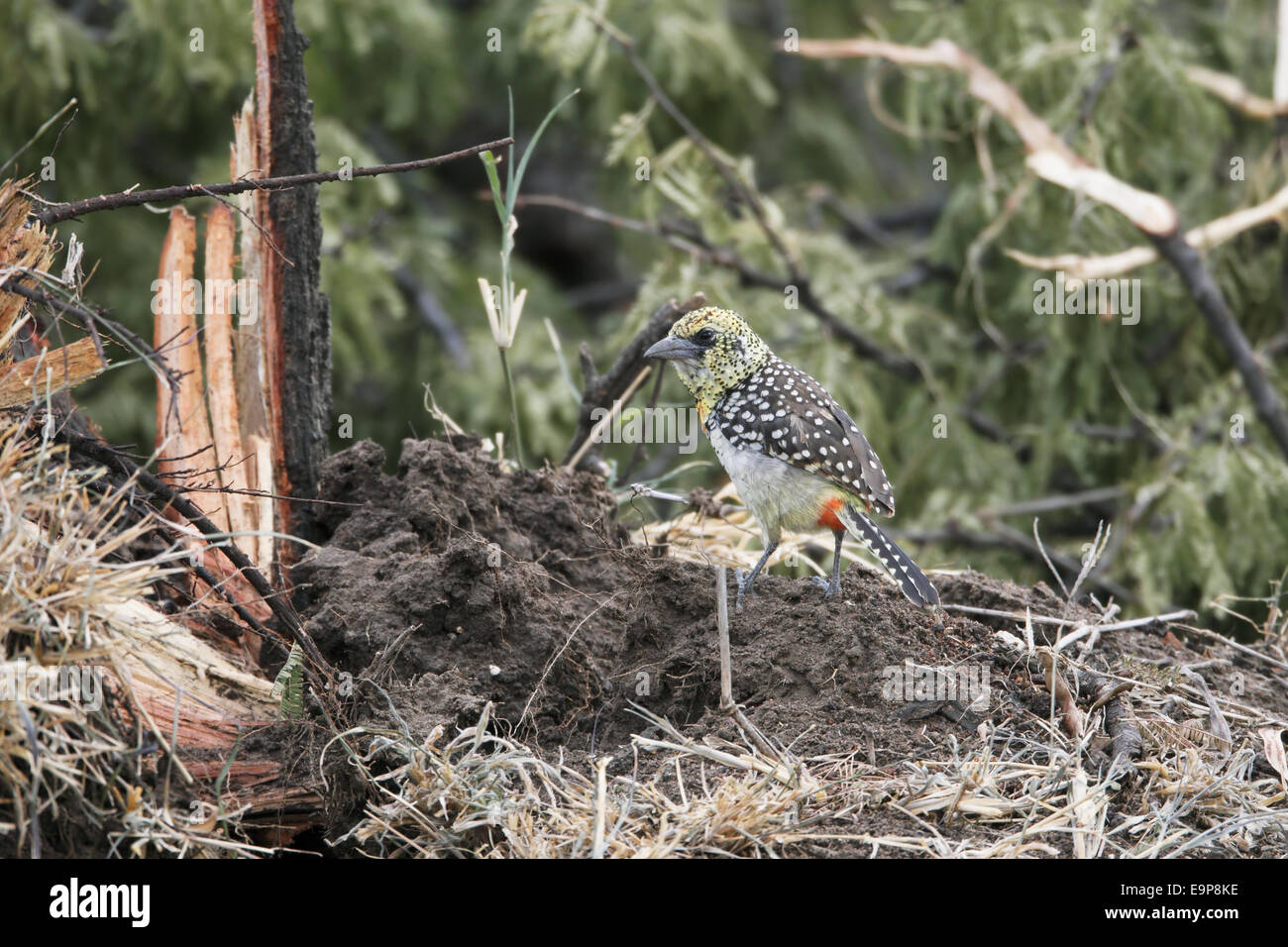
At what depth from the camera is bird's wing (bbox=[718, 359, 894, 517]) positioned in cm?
396

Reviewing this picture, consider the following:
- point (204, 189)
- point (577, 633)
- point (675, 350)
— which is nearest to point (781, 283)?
point (675, 350)

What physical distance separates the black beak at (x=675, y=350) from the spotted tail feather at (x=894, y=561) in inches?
29.0

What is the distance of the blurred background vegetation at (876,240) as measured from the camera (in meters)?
6.70

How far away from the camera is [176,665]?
3104 millimetres

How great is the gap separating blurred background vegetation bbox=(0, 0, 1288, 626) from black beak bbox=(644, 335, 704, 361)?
222cm

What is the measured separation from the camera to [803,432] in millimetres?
4012

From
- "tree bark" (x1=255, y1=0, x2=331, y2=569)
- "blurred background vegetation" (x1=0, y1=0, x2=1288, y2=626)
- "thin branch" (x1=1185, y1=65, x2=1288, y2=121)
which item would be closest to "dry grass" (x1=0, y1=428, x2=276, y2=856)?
"tree bark" (x1=255, y1=0, x2=331, y2=569)

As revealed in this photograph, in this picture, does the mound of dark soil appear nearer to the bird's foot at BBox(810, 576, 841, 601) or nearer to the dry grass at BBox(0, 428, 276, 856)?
the bird's foot at BBox(810, 576, 841, 601)

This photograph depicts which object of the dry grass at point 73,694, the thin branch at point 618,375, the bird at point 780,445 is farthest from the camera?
the thin branch at point 618,375

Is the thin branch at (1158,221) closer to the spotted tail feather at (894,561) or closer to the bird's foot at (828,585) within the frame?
the spotted tail feather at (894,561)

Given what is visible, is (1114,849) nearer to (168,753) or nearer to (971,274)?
(168,753)

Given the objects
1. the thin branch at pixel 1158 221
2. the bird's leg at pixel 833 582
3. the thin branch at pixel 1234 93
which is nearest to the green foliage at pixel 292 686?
the bird's leg at pixel 833 582

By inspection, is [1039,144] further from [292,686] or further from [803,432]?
[292,686]
